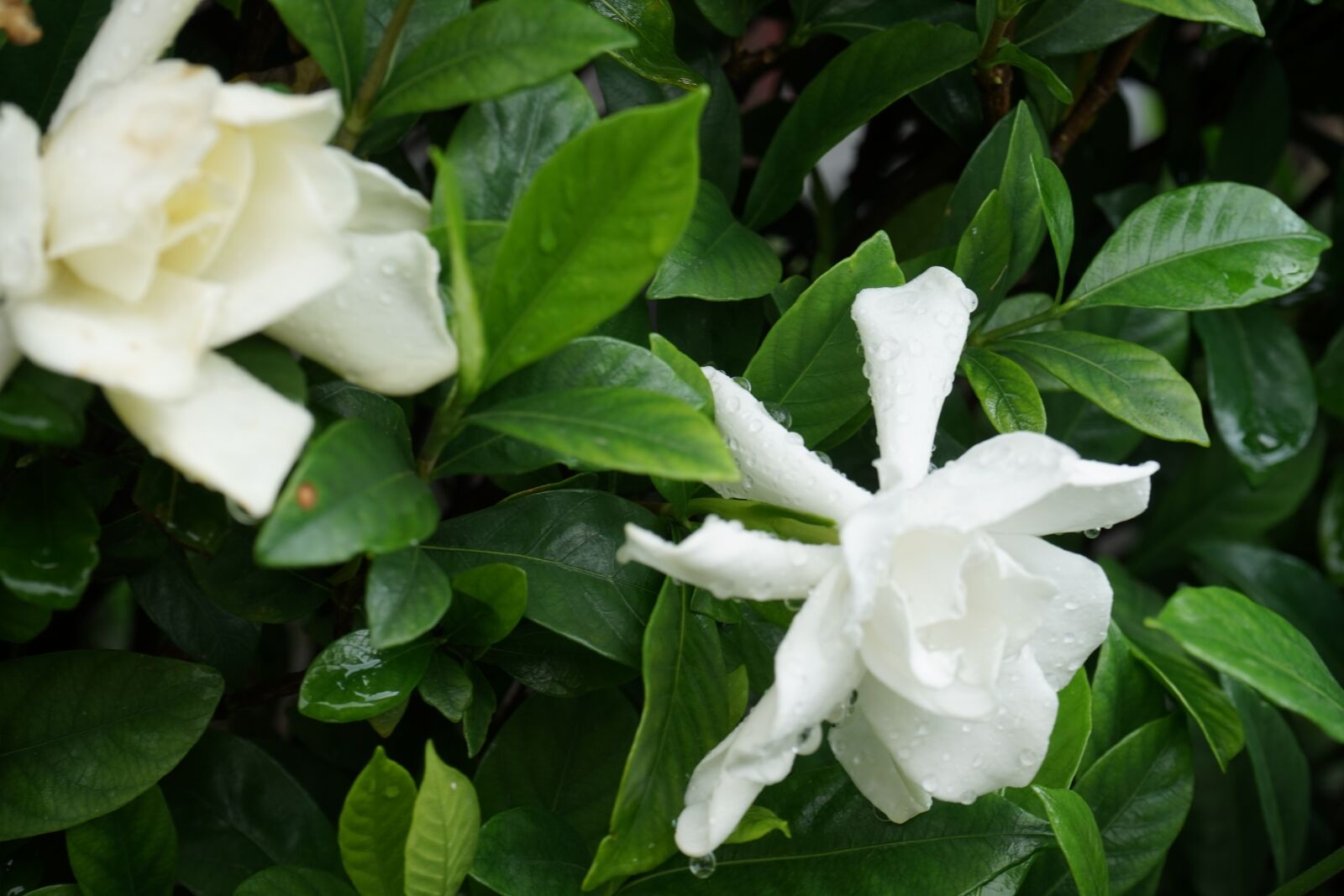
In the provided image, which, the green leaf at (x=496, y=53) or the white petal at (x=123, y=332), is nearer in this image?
the white petal at (x=123, y=332)

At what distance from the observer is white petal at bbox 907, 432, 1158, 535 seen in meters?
0.65

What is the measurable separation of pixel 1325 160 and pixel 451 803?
5.08 feet

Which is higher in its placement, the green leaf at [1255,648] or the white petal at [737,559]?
the white petal at [737,559]

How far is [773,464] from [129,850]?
1.75ft

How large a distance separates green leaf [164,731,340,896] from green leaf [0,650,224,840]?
16cm

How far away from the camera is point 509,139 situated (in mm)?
746

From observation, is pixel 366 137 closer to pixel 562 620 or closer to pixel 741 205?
pixel 562 620

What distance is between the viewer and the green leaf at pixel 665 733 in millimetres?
716

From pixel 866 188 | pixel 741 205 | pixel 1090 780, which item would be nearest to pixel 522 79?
pixel 741 205

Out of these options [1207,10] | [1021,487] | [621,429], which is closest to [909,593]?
[1021,487]

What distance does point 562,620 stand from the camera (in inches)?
29.7

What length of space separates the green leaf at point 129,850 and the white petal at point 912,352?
0.57 meters

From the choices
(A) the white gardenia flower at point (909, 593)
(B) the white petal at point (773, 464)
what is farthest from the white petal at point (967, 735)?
(B) the white petal at point (773, 464)

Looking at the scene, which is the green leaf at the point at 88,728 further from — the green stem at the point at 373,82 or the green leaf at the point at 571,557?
the green stem at the point at 373,82
